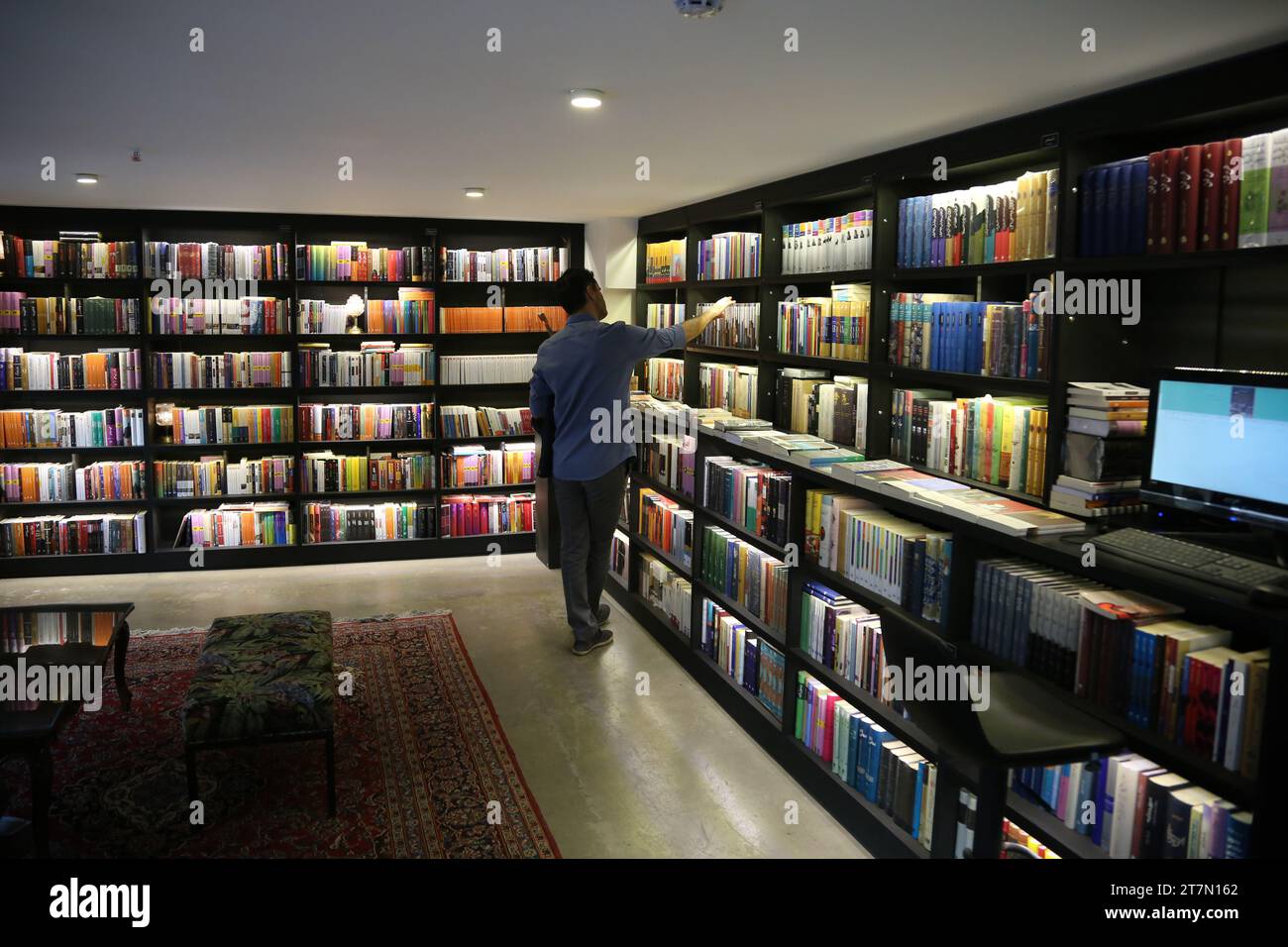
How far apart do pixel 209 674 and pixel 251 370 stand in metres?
3.82

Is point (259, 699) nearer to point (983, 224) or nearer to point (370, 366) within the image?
point (983, 224)

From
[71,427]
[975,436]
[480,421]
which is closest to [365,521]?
[480,421]

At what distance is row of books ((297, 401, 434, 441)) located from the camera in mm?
7016

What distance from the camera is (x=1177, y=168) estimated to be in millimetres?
2562

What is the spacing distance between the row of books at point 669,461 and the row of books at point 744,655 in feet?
2.29

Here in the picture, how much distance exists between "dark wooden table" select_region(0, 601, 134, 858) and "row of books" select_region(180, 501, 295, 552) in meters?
2.37

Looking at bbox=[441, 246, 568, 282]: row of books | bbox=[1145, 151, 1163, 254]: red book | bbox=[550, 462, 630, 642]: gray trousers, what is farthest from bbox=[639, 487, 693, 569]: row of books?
bbox=[1145, 151, 1163, 254]: red book

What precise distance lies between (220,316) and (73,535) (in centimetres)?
178

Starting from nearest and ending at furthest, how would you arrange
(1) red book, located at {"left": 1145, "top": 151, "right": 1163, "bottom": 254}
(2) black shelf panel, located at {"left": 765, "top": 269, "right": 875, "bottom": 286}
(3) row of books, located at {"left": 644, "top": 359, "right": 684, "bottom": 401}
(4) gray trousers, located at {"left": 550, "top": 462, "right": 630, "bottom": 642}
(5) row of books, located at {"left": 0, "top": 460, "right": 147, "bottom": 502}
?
(1) red book, located at {"left": 1145, "top": 151, "right": 1163, "bottom": 254} < (2) black shelf panel, located at {"left": 765, "top": 269, "right": 875, "bottom": 286} < (4) gray trousers, located at {"left": 550, "top": 462, "right": 630, "bottom": 642} < (3) row of books, located at {"left": 644, "top": 359, "right": 684, "bottom": 401} < (5) row of books, located at {"left": 0, "top": 460, "right": 147, "bottom": 502}

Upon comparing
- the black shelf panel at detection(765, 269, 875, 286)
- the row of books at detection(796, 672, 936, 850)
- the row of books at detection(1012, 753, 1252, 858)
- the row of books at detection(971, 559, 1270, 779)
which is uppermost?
the black shelf panel at detection(765, 269, 875, 286)

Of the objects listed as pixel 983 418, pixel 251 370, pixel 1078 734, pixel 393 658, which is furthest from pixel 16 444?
pixel 1078 734

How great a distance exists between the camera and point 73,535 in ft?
21.6

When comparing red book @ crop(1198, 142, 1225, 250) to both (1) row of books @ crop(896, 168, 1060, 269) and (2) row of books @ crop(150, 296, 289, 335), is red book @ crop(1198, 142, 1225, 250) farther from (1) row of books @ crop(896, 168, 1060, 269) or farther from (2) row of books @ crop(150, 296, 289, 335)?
(2) row of books @ crop(150, 296, 289, 335)

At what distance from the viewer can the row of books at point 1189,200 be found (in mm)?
2318
